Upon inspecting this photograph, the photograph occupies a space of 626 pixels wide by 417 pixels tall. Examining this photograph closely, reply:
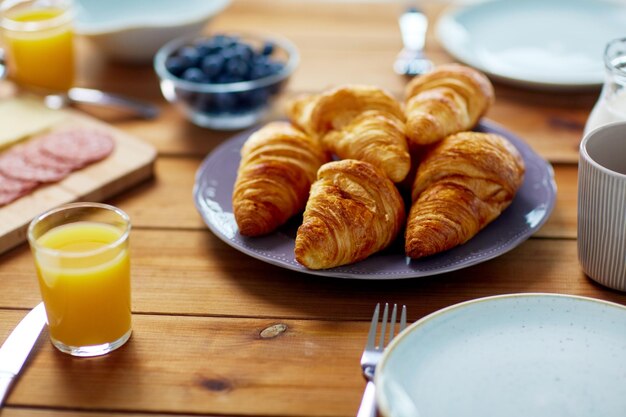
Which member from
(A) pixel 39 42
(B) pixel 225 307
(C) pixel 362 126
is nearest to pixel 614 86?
(C) pixel 362 126

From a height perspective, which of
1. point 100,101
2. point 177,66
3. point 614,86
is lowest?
point 100,101

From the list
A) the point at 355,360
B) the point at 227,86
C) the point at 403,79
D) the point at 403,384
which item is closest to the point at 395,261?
the point at 355,360

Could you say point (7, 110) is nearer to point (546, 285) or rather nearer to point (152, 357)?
point (152, 357)

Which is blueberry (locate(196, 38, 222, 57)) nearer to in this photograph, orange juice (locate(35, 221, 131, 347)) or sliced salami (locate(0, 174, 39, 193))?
sliced salami (locate(0, 174, 39, 193))

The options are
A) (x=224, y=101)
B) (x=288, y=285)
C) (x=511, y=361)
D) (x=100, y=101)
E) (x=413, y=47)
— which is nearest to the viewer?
(x=511, y=361)

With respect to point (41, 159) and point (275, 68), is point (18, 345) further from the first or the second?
point (275, 68)

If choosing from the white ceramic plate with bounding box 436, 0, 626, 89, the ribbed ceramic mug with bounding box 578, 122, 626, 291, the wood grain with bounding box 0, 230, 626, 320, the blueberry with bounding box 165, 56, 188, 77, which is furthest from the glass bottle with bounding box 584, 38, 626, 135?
the blueberry with bounding box 165, 56, 188, 77
